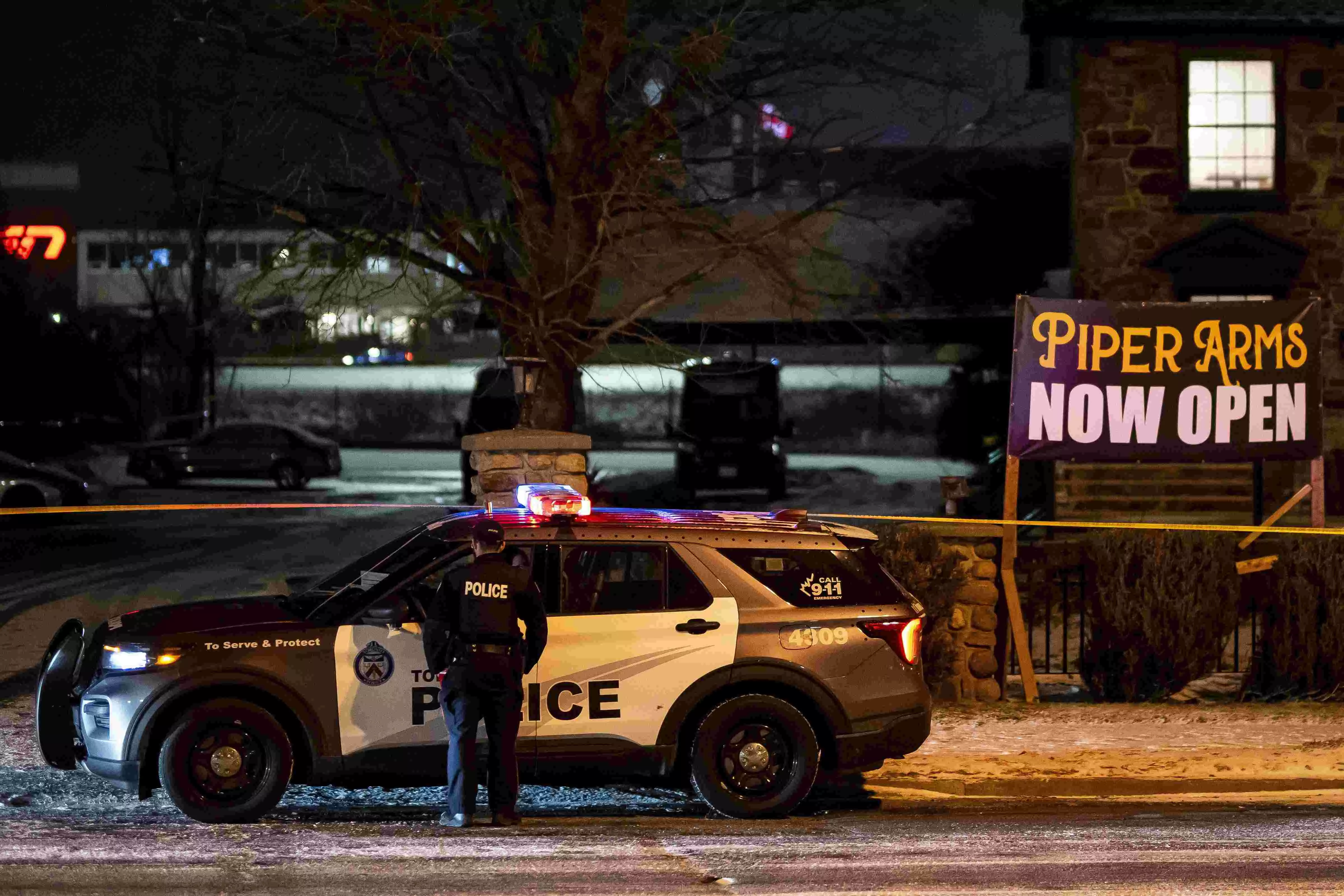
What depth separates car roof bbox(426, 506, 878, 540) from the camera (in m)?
7.78

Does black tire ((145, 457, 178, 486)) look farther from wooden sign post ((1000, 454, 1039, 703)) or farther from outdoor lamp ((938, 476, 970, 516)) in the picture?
wooden sign post ((1000, 454, 1039, 703))

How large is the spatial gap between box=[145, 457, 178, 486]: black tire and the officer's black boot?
1101 inches

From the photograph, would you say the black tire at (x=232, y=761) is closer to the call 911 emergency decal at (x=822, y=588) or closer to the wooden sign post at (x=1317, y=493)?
the call 911 emergency decal at (x=822, y=588)

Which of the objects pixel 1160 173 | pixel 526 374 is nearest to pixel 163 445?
pixel 1160 173

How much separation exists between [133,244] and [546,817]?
35.3 meters

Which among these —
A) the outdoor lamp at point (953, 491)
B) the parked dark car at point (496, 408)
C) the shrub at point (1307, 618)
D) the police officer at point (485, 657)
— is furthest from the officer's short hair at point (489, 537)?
the parked dark car at point (496, 408)

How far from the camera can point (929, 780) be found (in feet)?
28.3

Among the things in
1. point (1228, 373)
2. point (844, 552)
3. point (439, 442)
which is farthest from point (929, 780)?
point (439, 442)

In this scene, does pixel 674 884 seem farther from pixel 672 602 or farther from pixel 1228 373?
pixel 1228 373

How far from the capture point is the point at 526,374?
12.2 metres

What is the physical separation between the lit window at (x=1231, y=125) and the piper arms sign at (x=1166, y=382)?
10.3m

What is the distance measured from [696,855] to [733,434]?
21882 mm

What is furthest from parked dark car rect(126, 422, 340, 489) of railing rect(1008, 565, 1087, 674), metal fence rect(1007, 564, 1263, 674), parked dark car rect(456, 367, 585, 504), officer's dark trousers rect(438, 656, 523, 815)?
officer's dark trousers rect(438, 656, 523, 815)

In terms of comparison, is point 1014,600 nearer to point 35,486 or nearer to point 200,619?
point 200,619
